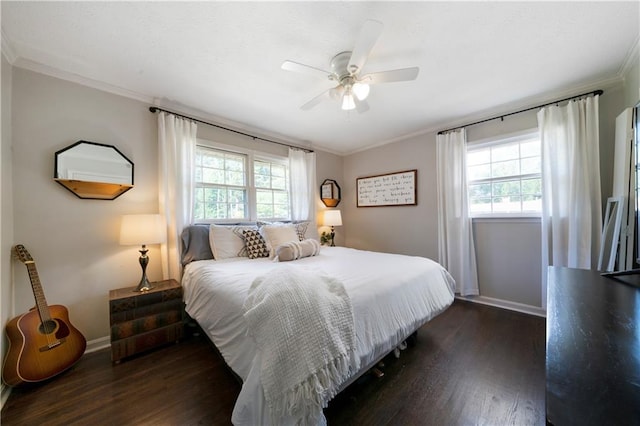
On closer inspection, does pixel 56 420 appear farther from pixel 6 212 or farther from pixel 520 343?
pixel 520 343

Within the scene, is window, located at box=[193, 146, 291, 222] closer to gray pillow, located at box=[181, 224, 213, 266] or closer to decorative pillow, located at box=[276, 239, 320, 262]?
gray pillow, located at box=[181, 224, 213, 266]

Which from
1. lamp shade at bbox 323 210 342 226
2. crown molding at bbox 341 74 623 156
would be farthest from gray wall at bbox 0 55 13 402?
crown molding at bbox 341 74 623 156

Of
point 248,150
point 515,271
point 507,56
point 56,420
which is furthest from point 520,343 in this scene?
point 248,150

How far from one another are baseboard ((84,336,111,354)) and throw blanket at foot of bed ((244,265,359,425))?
1.88 m

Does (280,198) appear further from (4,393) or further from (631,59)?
(631,59)

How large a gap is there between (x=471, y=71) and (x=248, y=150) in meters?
2.67

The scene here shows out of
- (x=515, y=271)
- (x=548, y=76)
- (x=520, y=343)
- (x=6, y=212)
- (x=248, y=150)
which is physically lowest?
(x=520, y=343)

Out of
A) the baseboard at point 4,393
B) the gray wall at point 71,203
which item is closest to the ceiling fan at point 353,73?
the gray wall at point 71,203

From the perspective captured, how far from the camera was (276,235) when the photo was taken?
8.93ft

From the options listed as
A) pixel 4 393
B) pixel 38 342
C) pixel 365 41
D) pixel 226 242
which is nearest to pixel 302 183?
pixel 226 242

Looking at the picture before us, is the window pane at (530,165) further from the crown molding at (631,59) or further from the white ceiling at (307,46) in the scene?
the crown molding at (631,59)

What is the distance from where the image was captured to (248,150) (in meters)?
3.20

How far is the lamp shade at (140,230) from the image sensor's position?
1.98 m

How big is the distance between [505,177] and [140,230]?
403 cm
